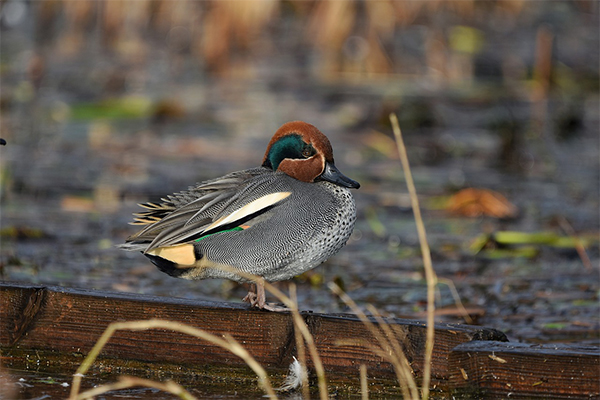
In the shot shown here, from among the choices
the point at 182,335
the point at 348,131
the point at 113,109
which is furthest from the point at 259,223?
the point at 113,109

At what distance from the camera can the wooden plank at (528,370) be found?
2.85 metres

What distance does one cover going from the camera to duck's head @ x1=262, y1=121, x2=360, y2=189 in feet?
10.9

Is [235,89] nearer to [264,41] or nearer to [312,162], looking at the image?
[264,41]

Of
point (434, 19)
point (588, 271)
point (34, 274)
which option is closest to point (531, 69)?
point (434, 19)

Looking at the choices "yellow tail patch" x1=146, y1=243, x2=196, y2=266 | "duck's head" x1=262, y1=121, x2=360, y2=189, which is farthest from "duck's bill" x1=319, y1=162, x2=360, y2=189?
"yellow tail patch" x1=146, y1=243, x2=196, y2=266

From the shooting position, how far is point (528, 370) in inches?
114

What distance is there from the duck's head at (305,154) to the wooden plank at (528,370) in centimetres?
75

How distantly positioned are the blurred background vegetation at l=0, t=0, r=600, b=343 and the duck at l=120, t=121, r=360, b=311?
1.30 meters

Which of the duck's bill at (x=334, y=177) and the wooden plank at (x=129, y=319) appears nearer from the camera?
the wooden plank at (x=129, y=319)

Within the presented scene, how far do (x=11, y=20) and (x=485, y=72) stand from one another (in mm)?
8331

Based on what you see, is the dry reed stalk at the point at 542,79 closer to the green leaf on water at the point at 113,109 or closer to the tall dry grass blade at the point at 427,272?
the green leaf on water at the point at 113,109

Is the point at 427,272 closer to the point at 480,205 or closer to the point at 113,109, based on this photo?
the point at 480,205

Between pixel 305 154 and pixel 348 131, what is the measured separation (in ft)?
23.1

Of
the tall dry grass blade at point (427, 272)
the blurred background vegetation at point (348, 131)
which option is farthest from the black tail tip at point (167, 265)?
the blurred background vegetation at point (348, 131)
